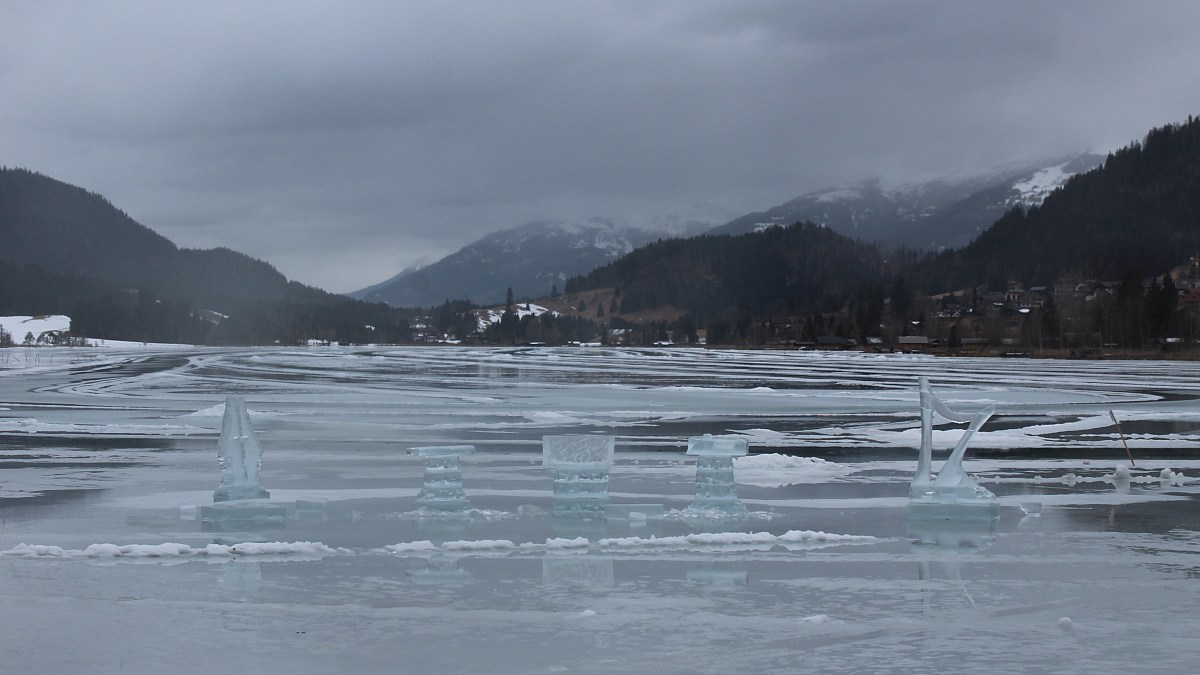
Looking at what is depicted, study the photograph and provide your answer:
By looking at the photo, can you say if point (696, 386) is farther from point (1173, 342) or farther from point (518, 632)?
point (1173, 342)

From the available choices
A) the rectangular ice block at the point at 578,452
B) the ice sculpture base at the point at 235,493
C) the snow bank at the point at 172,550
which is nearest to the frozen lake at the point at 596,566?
the snow bank at the point at 172,550

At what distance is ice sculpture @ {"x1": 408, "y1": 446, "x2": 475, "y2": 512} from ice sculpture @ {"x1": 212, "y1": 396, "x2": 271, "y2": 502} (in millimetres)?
1945

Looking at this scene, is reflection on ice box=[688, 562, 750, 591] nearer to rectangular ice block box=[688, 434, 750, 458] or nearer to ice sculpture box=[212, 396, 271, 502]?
rectangular ice block box=[688, 434, 750, 458]

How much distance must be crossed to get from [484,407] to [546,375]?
2701cm

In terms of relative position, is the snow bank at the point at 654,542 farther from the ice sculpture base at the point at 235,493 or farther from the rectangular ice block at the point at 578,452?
the ice sculpture base at the point at 235,493

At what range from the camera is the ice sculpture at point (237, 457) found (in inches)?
526

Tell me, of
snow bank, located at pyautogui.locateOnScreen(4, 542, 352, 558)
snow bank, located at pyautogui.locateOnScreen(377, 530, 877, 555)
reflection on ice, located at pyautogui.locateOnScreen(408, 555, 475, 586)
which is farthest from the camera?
snow bank, located at pyautogui.locateOnScreen(377, 530, 877, 555)

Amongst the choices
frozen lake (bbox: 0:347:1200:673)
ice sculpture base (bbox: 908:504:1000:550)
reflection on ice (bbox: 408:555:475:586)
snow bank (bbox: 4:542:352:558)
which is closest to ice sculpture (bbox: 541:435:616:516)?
frozen lake (bbox: 0:347:1200:673)

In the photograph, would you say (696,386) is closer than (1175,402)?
No

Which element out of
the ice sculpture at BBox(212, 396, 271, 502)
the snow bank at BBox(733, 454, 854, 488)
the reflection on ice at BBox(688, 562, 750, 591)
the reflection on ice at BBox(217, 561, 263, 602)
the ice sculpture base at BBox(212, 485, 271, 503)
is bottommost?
the reflection on ice at BBox(688, 562, 750, 591)

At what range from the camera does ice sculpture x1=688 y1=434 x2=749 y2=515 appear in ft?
44.1

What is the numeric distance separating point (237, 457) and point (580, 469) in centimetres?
413

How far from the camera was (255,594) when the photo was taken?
9.47 meters

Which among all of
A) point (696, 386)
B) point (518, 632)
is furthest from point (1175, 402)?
point (518, 632)
